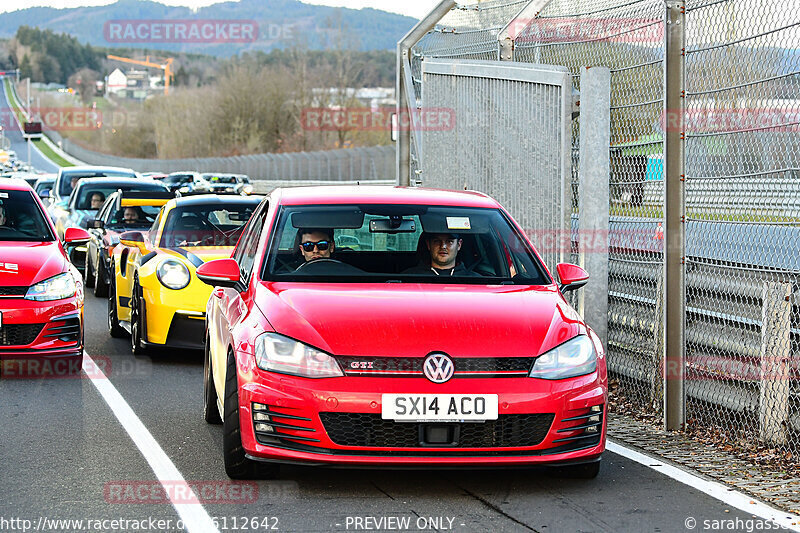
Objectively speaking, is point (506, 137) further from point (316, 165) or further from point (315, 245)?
point (316, 165)

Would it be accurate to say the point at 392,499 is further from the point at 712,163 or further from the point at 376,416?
the point at 712,163

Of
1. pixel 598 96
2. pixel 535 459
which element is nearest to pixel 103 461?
pixel 535 459

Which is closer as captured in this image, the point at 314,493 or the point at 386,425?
the point at 386,425

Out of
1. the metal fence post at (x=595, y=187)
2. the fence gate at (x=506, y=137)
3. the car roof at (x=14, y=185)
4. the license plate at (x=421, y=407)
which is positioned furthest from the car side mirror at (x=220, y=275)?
the car roof at (x=14, y=185)

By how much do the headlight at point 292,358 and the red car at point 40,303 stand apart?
4717 mm

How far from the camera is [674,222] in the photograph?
7906 mm

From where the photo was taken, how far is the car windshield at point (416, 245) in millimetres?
7027

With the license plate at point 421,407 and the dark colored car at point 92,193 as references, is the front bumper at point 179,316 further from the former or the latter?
the dark colored car at point 92,193

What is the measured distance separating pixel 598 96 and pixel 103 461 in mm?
4314

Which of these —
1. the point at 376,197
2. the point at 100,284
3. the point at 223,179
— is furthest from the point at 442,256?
the point at 223,179

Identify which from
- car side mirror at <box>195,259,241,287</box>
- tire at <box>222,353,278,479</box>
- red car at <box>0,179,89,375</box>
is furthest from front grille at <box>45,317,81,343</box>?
tire at <box>222,353,278,479</box>

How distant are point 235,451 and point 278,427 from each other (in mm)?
413

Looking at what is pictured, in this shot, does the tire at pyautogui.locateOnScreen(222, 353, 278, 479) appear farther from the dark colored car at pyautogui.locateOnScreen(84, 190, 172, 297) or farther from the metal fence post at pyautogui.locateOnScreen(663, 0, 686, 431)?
the dark colored car at pyautogui.locateOnScreen(84, 190, 172, 297)

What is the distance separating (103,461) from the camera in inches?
270
